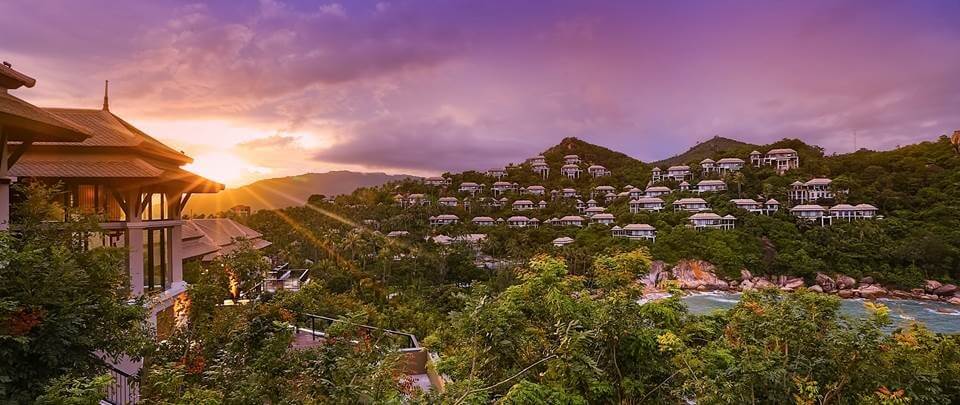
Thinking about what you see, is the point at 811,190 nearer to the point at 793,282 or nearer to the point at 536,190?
the point at 793,282

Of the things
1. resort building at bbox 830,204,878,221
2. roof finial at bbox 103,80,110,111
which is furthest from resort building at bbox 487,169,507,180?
roof finial at bbox 103,80,110,111

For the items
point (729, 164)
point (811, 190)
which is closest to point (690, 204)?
point (811, 190)

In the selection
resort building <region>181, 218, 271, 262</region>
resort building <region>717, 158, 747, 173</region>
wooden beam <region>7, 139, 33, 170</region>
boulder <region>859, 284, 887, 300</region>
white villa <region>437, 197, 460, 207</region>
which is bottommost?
boulder <region>859, 284, 887, 300</region>

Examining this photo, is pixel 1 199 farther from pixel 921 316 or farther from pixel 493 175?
pixel 493 175

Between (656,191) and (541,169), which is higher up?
(541,169)

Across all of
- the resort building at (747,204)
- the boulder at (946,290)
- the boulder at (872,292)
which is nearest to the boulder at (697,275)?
the boulder at (872,292)

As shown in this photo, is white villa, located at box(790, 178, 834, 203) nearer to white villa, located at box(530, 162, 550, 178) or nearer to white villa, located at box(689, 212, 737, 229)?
Answer: white villa, located at box(689, 212, 737, 229)

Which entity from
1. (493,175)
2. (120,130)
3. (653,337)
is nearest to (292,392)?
(653,337)
